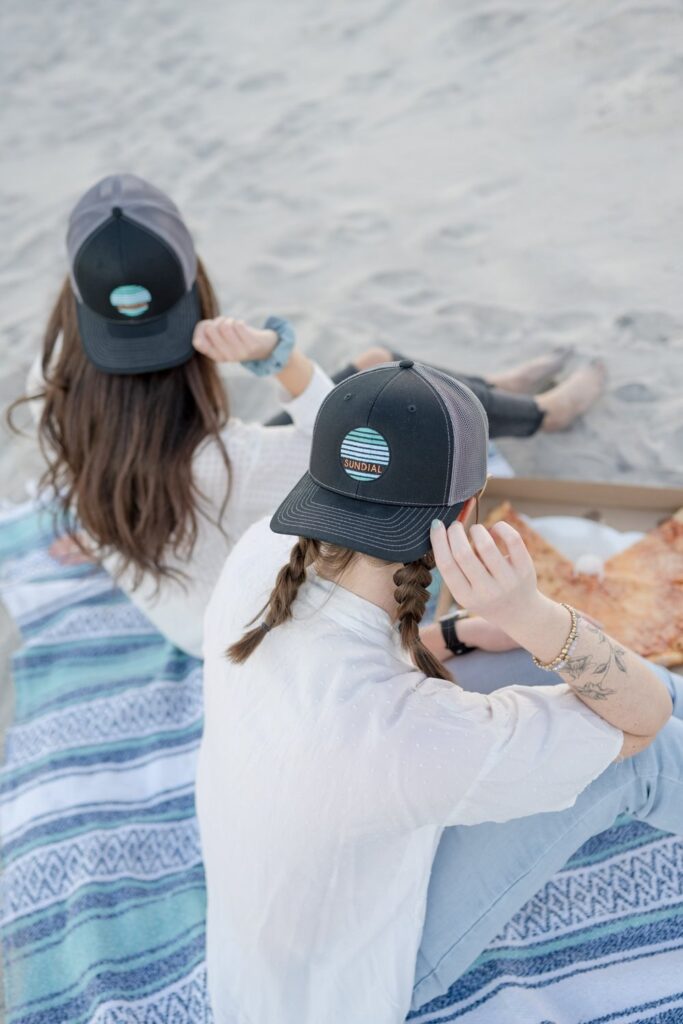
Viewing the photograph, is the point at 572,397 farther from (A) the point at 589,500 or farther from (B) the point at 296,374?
(B) the point at 296,374

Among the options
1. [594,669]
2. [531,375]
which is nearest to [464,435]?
[594,669]

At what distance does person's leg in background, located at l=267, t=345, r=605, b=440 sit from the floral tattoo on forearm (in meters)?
1.32

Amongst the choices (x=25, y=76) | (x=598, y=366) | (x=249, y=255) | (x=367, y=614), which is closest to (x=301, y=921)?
(x=367, y=614)

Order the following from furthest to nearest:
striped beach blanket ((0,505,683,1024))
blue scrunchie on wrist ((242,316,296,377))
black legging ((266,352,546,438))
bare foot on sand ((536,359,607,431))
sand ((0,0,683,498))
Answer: sand ((0,0,683,498)), bare foot on sand ((536,359,607,431)), black legging ((266,352,546,438)), blue scrunchie on wrist ((242,316,296,377)), striped beach blanket ((0,505,683,1024))

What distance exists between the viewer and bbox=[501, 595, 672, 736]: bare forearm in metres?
1.13

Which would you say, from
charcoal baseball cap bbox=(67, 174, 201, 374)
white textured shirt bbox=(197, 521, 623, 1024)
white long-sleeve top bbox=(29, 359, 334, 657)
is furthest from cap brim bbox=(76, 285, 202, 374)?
white textured shirt bbox=(197, 521, 623, 1024)

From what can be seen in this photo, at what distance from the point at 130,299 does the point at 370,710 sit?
976 millimetres

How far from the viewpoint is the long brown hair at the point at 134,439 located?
5.68 feet

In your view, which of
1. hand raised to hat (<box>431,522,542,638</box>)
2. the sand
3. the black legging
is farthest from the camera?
the sand

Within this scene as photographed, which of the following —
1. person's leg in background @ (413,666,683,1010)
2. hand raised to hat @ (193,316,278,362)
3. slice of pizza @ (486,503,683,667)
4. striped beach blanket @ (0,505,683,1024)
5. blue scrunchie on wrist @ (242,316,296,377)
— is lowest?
striped beach blanket @ (0,505,683,1024)

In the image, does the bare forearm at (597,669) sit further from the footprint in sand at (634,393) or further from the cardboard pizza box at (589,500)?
the footprint in sand at (634,393)

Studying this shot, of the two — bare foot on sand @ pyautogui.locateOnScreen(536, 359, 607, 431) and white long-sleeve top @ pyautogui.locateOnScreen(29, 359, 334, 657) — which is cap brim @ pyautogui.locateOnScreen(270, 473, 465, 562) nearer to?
white long-sleeve top @ pyautogui.locateOnScreen(29, 359, 334, 657)

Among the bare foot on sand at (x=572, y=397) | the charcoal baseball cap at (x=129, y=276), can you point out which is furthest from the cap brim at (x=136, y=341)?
the bare foot on sand at (x=572, y=397)

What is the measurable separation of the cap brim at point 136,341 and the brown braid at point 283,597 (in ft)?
2.22
